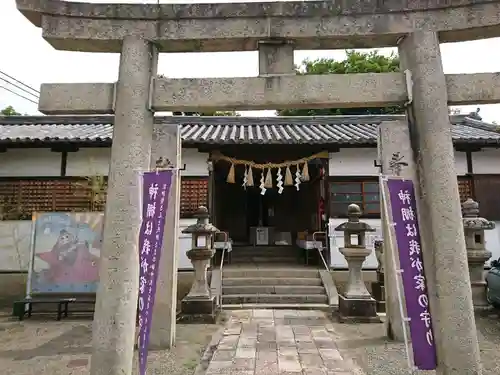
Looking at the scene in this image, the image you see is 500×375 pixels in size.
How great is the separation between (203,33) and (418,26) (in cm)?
265

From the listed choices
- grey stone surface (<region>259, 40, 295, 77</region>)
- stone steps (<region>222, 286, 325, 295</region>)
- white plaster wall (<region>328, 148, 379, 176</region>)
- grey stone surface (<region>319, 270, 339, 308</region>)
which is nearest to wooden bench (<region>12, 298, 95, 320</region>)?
stone steps (<region>222, 286, 325, 295</region>)

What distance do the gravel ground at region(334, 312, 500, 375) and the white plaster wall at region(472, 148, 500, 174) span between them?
16.5 ft

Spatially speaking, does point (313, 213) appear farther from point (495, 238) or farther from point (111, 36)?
point (111, 36)

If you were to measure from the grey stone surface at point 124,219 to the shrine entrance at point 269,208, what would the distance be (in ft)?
22.3

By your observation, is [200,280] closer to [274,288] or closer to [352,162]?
[274,288]

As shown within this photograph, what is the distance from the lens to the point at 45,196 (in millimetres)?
10727

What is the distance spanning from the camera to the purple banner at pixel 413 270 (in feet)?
13.2

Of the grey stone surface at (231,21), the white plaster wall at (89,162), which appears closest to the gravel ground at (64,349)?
the white plaster wall at (89,162)

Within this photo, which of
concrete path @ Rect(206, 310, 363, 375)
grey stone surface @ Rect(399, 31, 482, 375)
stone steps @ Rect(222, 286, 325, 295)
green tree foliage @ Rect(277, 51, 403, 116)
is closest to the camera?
grey stone surface @ Rect(399, 31, 482, 375)

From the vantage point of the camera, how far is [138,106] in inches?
171

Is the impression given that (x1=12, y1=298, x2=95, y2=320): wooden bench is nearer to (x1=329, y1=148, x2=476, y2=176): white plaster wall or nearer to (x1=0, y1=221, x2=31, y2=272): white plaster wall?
(x1=0, y1=221, x2=31, y2=272): white plaster wall

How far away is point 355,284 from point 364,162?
4534mm

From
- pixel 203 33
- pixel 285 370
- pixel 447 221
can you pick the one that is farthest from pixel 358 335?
pixel 203 33

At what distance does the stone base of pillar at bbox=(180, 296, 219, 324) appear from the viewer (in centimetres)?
795
